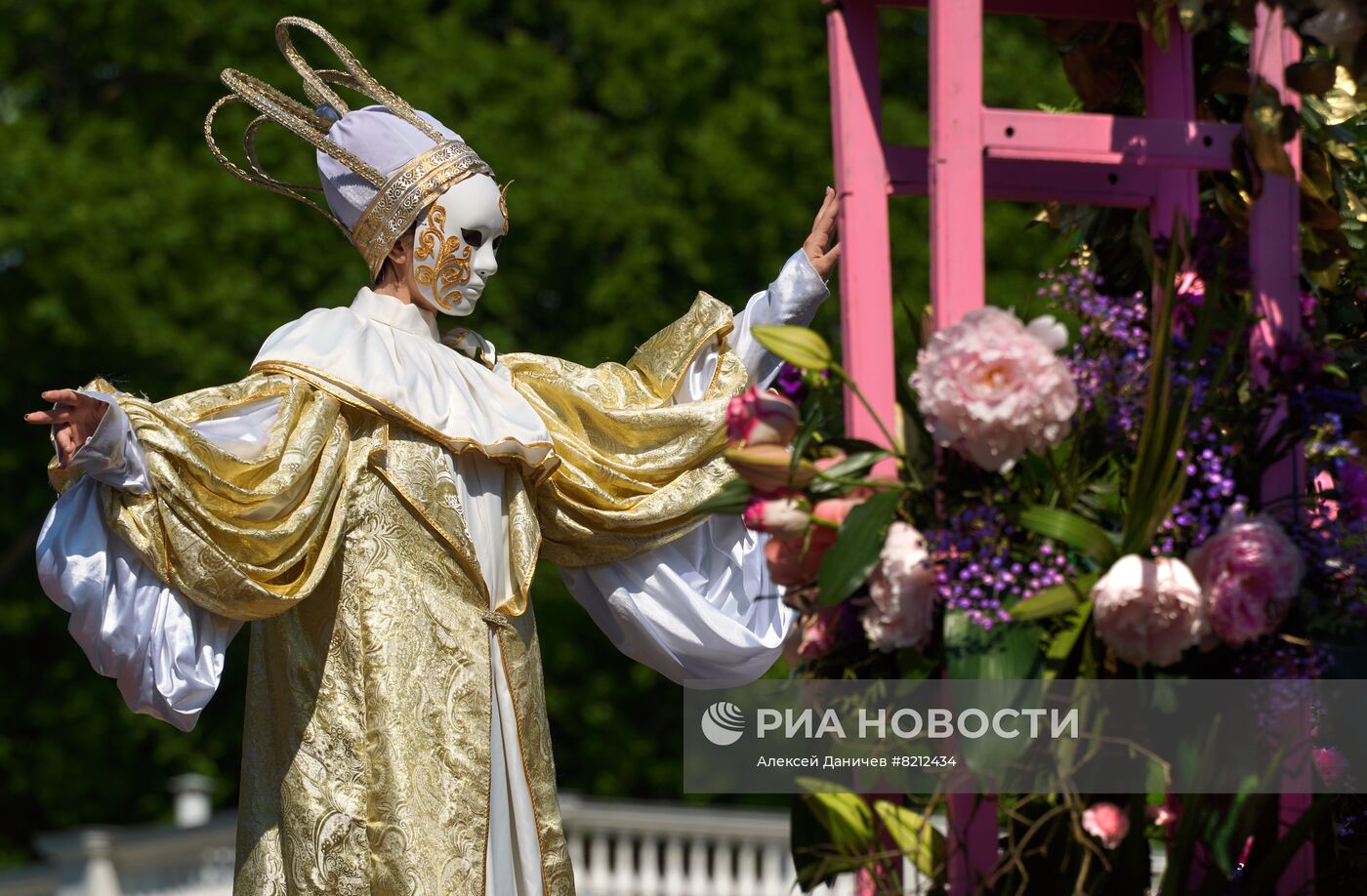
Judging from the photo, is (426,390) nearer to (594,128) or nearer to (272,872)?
(272,872)

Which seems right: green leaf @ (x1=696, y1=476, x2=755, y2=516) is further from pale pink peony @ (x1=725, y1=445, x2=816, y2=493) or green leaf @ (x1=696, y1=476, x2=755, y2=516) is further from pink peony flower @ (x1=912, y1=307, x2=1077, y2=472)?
pink peony flower @ (x1=912, y1=307, x2=1077, y2=472)

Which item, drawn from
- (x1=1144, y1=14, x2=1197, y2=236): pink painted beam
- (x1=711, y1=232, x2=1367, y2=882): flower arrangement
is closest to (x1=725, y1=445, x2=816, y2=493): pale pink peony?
(x1=711, y1=232, x2=1367, y2=882): flower arrangement

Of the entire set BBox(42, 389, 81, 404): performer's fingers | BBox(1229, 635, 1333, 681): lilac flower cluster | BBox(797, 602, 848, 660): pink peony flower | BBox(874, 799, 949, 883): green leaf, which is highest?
BBox(42, 389, 81, 404): performer's fingers

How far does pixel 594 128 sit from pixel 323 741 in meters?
8.10

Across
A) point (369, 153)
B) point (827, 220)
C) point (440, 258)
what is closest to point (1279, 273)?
point (827, 220)

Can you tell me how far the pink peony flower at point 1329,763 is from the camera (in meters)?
2.89

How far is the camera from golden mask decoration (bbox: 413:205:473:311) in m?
3.55

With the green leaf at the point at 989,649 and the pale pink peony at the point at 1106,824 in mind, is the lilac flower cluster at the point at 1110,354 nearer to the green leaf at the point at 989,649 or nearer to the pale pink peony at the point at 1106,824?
the green leaf at the point at 989,649

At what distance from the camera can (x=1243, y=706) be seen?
2674 mm

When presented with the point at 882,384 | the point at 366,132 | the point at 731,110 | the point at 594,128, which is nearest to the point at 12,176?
the point at 594,128

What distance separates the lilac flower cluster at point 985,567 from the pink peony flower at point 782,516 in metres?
0.17

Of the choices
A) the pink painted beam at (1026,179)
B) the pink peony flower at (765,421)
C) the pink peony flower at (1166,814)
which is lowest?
the pink peony flower at (1166,814)

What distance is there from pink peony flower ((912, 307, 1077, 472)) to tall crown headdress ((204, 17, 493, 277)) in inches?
49.2

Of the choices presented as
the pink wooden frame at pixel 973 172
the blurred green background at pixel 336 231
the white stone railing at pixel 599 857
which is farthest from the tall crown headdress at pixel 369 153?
the blurred green background at pixel 336 231
